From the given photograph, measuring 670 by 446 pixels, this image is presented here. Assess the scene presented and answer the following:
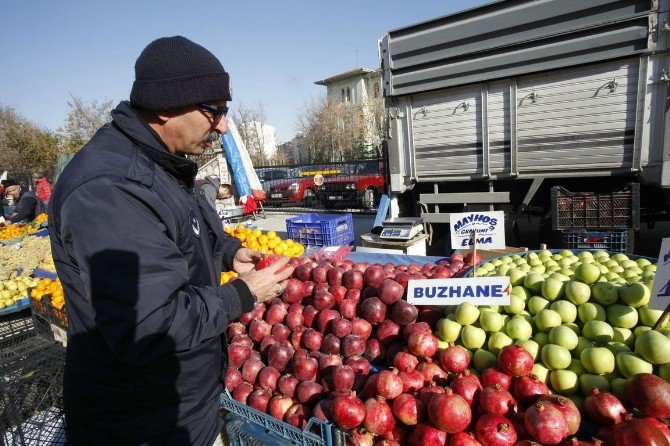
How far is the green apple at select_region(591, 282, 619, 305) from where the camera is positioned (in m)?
2.28

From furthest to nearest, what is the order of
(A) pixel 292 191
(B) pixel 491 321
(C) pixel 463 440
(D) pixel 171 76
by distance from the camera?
1. (A) pixel 292 191
2. (B) pixel 491 321
3. (C) pixel 463 440
4. (D) pixel 171 76

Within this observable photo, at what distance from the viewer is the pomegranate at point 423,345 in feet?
7.52

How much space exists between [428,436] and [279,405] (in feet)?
3.05

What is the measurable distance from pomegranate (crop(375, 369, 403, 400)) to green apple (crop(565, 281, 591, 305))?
1.23m

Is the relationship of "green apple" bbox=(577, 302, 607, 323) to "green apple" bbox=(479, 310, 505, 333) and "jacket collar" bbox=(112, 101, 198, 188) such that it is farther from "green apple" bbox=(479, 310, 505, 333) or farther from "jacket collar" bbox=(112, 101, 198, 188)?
"jacket collar" bbox=(112, 101, 198, 188)

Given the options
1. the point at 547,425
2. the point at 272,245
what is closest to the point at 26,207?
the point at 272,245

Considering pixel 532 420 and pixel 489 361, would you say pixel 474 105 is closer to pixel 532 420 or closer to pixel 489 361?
pixel 489 361

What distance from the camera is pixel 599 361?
193cm

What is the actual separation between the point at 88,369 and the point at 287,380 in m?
1.22

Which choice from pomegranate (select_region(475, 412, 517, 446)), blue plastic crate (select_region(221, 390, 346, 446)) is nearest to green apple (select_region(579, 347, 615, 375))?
pomegranate (select_region(475, 412, 517, 446))

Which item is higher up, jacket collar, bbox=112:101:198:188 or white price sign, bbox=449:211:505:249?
jacket collar, bbox=112:101:198:188

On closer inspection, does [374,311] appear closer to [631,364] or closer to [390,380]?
[390,380]

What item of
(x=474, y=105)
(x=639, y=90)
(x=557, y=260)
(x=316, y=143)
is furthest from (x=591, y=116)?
(x=316, y=143)

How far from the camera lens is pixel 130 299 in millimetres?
1247
